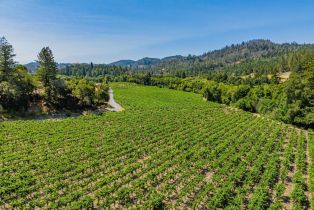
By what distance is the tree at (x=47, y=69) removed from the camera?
6204 centimetres

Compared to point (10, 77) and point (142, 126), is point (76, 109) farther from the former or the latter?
point (142, 126)

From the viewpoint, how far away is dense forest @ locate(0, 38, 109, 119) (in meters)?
53.5

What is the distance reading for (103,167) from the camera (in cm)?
2769

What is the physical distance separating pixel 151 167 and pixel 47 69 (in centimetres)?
4587

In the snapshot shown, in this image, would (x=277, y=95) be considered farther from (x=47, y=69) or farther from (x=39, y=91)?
(x=39, y=91)

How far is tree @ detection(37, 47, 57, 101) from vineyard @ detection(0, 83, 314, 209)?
60.3ft

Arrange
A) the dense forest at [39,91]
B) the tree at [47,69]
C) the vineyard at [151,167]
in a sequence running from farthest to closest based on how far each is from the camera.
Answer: the tree at [47,69]
the dense forest at [39,91]
the vineyard at [151,167]

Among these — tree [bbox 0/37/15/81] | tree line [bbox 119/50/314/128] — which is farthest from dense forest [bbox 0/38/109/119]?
tree line [bbox 119/50/314/128]

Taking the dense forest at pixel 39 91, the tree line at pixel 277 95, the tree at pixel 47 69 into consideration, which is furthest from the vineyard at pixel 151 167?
the tree at pixel 47 69

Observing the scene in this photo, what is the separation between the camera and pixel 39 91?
212 feet

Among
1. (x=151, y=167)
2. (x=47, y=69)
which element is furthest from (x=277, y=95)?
(x=47, y=69)

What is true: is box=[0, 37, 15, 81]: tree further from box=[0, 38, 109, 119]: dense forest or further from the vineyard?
the vineyard

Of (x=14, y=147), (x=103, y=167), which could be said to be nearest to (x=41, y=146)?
(x=14, y=147)

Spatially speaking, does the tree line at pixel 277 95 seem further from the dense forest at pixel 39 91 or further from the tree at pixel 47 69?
the tree at pixel 47 69
